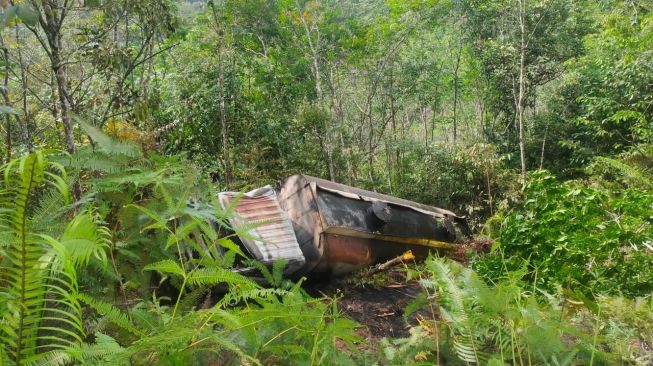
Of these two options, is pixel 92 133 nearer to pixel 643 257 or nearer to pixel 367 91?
pixel 643 257

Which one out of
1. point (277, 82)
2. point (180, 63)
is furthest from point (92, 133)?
point (277, 82)

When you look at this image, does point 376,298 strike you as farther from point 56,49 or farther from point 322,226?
point 56,49

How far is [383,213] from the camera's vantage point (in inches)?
266

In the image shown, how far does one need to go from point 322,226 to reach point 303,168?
18.2ft

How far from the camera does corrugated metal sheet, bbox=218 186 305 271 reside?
18.0 feet

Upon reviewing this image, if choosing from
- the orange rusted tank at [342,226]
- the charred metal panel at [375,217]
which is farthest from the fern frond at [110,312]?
the charred metal panel at [375,217]

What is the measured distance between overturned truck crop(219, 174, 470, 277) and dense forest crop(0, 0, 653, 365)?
42cm

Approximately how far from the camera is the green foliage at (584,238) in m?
3.53

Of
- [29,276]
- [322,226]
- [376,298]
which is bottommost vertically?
[376,298]

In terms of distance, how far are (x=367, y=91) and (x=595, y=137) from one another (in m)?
7.30

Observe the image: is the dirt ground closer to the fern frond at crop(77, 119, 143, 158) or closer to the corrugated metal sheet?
the corrugated metal sheet

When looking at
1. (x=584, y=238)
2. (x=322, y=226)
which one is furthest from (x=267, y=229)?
(x=584, y=238)

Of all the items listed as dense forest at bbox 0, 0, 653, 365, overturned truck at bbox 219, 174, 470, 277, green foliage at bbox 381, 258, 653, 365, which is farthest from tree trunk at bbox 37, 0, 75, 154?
green foliage at bbox 381, 258, 653, 365

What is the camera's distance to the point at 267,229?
19.3ft
